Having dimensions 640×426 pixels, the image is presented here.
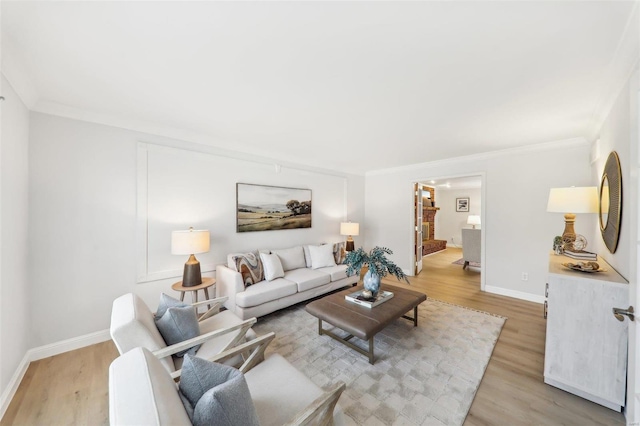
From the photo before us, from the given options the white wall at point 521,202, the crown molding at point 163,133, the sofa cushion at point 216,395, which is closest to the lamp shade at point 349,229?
the crown molding at point 163,133

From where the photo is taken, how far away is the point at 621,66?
1.62 m

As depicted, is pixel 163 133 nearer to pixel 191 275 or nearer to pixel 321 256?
pixel 191 275

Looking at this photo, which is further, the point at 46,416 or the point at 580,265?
the point at 580,265

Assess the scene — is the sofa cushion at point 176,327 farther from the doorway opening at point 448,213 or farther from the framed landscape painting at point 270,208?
the doorway opening at point 448,213

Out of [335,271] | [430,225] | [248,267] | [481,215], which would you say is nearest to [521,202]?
[481,215]

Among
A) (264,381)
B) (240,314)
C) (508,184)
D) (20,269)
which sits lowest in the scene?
(240,314)

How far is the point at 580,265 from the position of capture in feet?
6.23

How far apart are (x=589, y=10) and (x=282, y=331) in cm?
335

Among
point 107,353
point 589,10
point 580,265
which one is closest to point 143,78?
point 107,353

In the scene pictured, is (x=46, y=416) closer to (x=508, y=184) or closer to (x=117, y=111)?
(x=117, y=111)

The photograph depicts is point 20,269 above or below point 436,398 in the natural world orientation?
above

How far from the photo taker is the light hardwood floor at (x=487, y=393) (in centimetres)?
159

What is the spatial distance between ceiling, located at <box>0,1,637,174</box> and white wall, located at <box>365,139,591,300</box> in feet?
2.32

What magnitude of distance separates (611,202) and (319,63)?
2.61 meters
